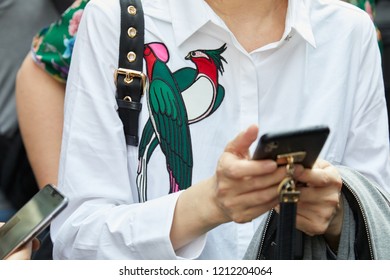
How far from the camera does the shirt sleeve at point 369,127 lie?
2904 mm

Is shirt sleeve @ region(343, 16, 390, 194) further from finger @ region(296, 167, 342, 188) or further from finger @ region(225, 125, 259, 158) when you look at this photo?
finger @ region(225, 125, 259, 158)

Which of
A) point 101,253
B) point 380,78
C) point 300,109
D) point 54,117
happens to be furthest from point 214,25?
point 54,117

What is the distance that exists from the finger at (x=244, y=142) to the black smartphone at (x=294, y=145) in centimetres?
4

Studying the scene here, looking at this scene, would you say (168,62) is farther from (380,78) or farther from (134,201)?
(380,78)

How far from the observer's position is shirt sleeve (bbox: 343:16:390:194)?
2904 millimetres

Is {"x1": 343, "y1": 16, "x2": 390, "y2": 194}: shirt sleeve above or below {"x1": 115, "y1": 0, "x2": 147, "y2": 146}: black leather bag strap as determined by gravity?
below

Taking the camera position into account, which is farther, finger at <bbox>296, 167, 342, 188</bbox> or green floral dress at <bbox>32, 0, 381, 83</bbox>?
green floral dress at <bbox>32, 0, 381, 83</bbox>

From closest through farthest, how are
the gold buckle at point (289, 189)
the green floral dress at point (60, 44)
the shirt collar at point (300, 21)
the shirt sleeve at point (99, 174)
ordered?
the gold buckle at point (289, 189) < the shirt sleeve at point (99, 174) < the shirt collar at point (300, 21) < the green floral dress at point (60, 44)

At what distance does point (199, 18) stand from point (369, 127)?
59cm

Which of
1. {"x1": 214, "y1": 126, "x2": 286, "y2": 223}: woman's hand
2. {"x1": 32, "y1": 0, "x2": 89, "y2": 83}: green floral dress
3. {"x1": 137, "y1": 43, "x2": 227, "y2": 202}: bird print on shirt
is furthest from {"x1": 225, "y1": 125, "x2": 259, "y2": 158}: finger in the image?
{"x1": 32, "y1": 0, "x2": 89, "y2": 83}: green floral dress

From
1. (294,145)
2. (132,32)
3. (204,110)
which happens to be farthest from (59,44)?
(294,145)

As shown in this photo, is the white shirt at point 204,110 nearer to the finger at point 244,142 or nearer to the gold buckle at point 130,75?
the gold buckle at point 130,75

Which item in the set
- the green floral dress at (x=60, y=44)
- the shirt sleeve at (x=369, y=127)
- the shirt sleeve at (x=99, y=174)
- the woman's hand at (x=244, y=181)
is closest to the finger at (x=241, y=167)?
the woman's hand at (x=244, y=181)

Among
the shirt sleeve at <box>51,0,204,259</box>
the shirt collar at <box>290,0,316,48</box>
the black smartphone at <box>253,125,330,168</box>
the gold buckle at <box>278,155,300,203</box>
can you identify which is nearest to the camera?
the black smartphone at <box>253,125,330,168</box>
